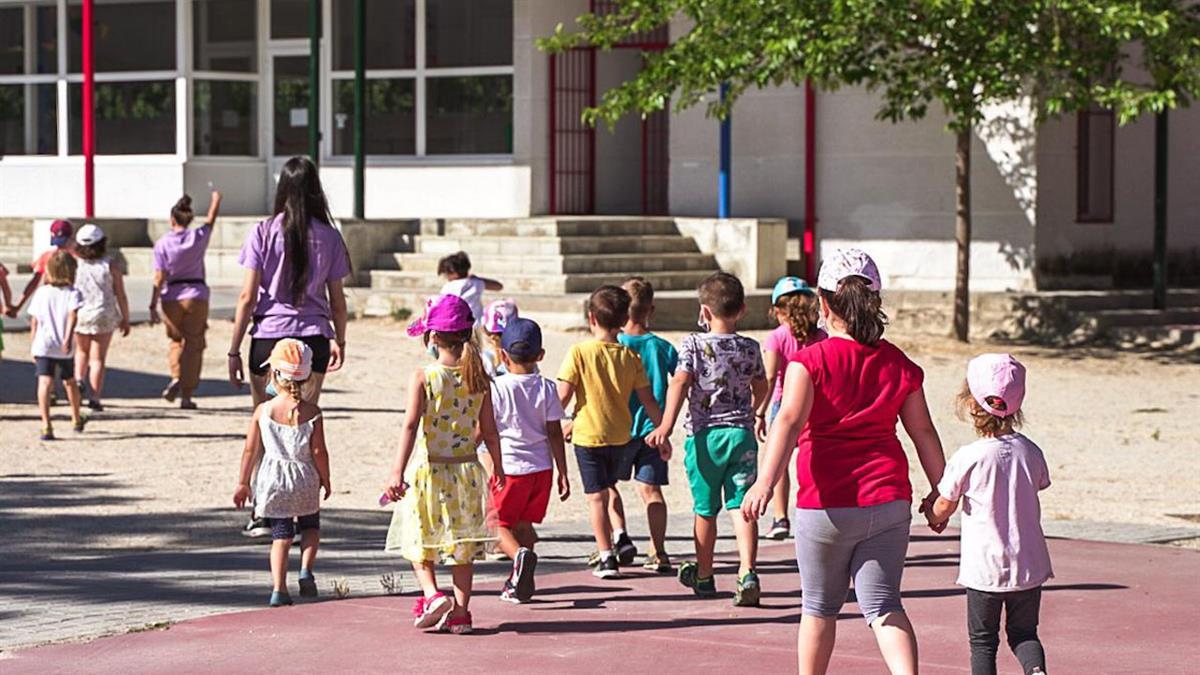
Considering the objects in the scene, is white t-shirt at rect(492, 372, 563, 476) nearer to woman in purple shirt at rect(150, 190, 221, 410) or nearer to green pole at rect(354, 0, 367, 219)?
woman in purple shirt at rect(150, 190, 221, 410)

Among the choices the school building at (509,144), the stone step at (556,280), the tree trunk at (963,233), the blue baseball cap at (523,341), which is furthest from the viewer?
the school building at (509,144)

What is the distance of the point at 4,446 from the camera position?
14.4 m

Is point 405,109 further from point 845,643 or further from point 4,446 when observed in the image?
point 845,643

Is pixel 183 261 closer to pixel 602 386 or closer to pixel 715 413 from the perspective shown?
pixel 602 386

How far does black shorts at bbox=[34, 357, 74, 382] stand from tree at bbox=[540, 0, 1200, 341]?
8335 mm

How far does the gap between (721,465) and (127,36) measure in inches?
855

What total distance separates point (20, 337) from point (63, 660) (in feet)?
41.4

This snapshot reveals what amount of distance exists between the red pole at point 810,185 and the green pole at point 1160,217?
3975mm

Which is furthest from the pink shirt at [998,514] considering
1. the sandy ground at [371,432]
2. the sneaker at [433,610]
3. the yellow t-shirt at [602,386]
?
the sandy ground at [371,432]

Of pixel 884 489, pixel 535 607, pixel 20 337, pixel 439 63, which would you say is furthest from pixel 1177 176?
pixel 884 489

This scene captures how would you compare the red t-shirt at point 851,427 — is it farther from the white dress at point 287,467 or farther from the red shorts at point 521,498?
the white dress at point 287,467

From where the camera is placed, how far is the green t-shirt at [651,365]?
9.88 meters

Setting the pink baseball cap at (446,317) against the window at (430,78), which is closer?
Result: the pink baseball cap at (446,317)

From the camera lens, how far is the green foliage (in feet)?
65.9
